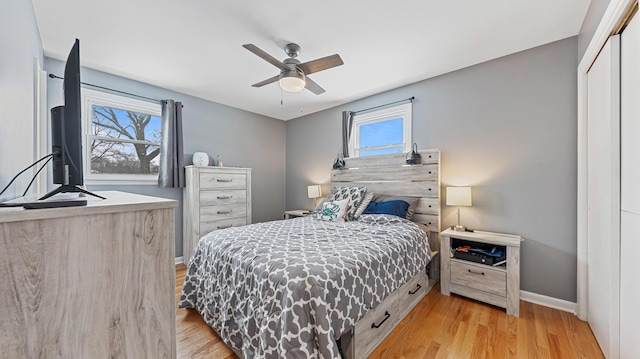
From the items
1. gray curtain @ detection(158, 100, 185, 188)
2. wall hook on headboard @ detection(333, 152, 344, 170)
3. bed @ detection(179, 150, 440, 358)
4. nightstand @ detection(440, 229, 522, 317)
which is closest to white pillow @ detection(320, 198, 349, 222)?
bed @ detection(179, 150, 440, 358)

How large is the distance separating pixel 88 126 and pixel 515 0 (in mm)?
4385

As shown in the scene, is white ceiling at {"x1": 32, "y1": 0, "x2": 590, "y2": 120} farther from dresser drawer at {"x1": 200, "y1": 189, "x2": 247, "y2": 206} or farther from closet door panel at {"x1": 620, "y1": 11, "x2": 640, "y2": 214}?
dresser drawer at {"x1": 200, "y1": 189, "x2": 247, "y2": 206}

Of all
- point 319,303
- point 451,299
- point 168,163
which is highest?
point 168,163

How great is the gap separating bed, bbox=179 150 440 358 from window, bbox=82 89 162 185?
76.2 inches

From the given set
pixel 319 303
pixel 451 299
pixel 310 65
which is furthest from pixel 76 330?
pixel 451 299

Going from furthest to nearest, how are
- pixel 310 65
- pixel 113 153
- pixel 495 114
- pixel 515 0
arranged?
pixel 113 153 < pixel 495 114 < pixel 310 65 < pixel 515 0

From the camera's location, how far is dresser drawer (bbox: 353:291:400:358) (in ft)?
5.24

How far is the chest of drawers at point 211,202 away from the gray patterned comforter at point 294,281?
131 centimetres

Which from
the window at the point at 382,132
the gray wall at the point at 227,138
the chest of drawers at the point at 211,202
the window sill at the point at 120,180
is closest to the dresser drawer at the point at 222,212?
the chest of drawers at the point at 211,202

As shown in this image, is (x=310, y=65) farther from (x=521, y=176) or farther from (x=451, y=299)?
(x=451, y=299)

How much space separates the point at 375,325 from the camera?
5.68ft

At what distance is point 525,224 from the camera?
241 centimetres

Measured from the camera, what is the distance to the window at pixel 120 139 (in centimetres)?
294

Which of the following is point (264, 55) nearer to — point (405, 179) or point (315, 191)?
point (405, 179)
